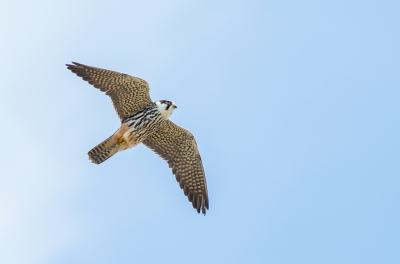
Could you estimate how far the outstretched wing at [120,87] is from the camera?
11594 millimetres

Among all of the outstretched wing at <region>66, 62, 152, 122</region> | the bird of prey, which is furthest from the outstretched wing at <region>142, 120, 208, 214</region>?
the outstretched wing at <region>66, 62, 152, 122</region>

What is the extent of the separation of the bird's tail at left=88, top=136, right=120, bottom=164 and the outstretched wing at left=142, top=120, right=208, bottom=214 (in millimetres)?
1159

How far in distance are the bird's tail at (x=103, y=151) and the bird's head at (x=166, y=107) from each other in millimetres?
1234

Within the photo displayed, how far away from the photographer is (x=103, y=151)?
1164cm

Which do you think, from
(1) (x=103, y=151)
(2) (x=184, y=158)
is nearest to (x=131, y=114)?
(1) (x=103, y=151)

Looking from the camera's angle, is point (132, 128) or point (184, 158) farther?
point (184, 158)

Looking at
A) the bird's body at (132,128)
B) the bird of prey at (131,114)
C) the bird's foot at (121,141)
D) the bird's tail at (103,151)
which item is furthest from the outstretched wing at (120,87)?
the bird's tail at (103,151)

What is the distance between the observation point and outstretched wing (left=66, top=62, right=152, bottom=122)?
11594 mm

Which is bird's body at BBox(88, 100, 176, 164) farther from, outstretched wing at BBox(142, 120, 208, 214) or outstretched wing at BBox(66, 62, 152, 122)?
outstretched wing at BBox(142, 120, 208, 214)

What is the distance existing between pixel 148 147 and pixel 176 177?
983mm

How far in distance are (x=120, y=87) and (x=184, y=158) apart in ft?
7.90

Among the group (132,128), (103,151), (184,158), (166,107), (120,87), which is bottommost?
(103,151)

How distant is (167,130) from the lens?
12.4m

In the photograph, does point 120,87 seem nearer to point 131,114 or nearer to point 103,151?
point 131,114
